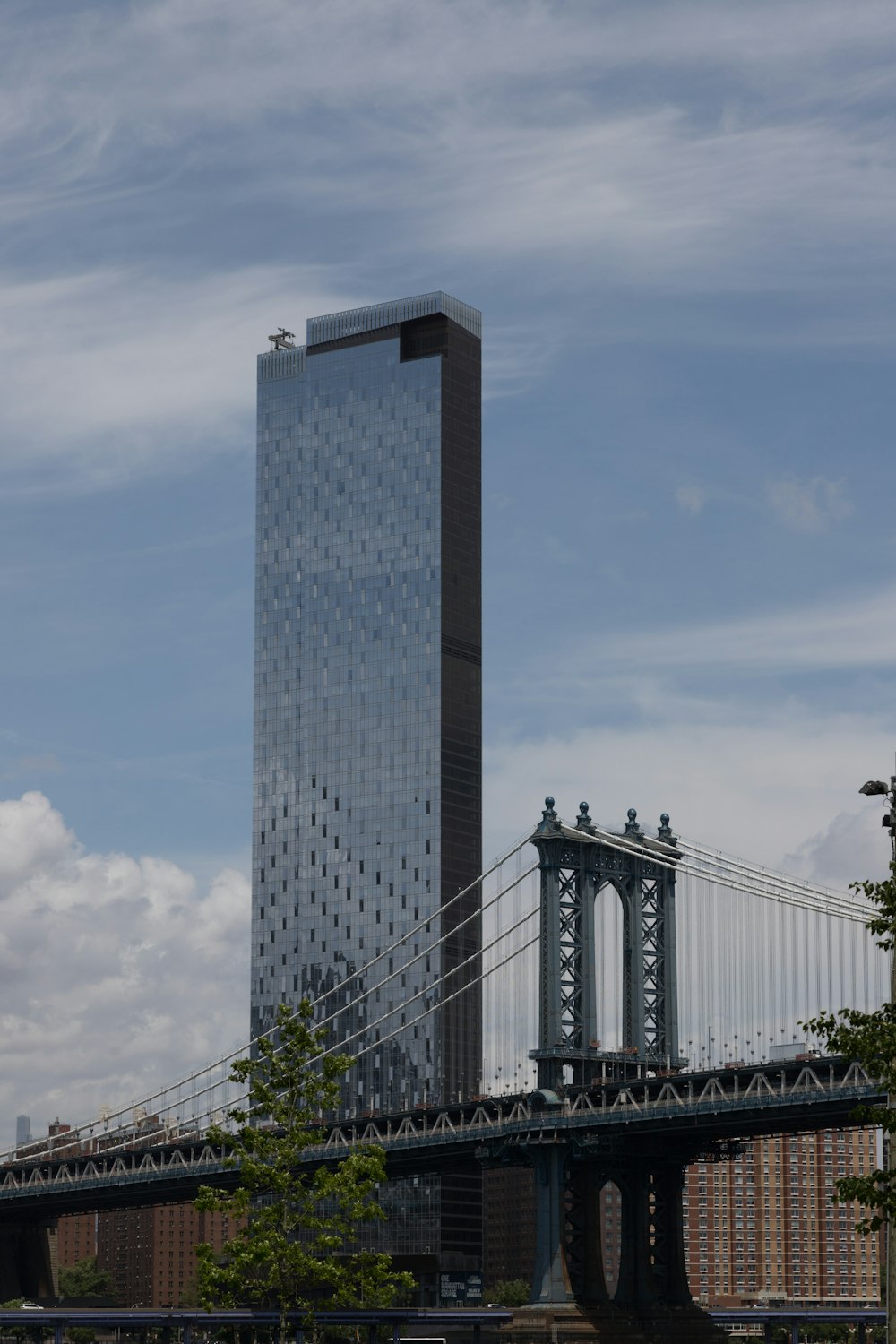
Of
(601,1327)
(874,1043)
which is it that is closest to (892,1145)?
(874,1043)

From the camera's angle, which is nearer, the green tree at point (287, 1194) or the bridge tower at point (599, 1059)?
the green tree at point (287, 1194)

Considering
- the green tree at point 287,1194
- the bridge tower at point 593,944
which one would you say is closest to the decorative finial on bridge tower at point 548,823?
the bridge tower at point 593,944

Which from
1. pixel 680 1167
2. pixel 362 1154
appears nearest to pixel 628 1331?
→ pixel 680 1167

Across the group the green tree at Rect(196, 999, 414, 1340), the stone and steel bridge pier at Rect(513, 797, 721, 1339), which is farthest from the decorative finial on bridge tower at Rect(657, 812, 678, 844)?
the green tree at Rect(196, 999, 414, 1340)

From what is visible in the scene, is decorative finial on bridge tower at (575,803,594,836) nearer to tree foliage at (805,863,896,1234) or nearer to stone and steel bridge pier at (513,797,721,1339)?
stone and steel bridge pier at (513,797,721,1339)

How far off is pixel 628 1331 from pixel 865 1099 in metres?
27.3

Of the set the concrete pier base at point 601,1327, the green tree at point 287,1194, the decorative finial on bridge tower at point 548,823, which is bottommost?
the concrete pier base at point 601,1327

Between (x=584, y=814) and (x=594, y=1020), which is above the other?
(x=584, y=814)

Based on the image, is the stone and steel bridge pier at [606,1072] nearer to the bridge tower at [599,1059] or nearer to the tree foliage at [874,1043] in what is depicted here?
the bridge tower at [599,1059]

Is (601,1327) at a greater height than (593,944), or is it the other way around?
(593,944)

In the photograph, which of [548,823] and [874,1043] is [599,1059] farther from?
[874,1043]

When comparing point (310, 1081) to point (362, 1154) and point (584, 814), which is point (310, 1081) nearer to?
point (362, 1154)

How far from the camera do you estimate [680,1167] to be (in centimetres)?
14412

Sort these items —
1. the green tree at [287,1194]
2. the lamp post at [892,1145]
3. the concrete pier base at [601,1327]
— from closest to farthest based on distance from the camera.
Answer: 1. the lamp post at [892,1145]
2. the green tree at [287,1194]
3. the concrete pier base at [601,1327]
